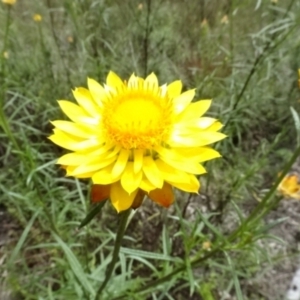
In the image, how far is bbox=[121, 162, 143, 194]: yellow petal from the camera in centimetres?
87

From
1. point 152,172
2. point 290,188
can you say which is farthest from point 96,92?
point 290,188

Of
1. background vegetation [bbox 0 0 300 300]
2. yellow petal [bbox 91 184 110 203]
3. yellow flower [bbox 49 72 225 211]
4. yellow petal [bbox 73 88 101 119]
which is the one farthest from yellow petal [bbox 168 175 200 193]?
background vegetation [bbox 0 0 300 300]

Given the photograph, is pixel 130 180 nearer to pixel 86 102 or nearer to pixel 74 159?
pixel 74 159

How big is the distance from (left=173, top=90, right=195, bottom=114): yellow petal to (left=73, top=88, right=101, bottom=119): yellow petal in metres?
0.15

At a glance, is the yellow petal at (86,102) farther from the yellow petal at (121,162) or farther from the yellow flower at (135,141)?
the yellow petal at (121,162)

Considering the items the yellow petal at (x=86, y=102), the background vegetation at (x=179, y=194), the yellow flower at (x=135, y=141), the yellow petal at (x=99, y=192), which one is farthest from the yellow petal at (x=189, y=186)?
the background vegetation at (x=179, y=194)

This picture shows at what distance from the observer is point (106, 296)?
1.48 metres

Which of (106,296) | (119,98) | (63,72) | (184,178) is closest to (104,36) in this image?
(63,72)

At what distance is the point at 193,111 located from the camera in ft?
3.37

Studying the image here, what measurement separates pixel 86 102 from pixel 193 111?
0.21 m

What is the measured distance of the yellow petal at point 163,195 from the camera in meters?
0.90

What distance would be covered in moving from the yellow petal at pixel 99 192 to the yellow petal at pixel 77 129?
122 millimetres

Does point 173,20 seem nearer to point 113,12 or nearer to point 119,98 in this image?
point 113,12

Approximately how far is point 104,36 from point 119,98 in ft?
5.60
